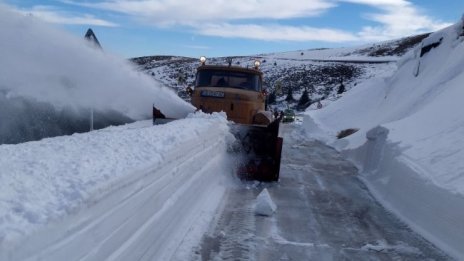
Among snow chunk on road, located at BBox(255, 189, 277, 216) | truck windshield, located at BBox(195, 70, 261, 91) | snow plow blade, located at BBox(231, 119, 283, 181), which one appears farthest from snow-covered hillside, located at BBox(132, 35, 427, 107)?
snow chunk on road, located at BBox(255, 189, 277, 216)

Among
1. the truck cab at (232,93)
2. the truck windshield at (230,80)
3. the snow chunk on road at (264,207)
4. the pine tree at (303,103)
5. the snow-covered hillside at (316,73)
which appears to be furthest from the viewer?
the snow-covered hillside at (316,73)

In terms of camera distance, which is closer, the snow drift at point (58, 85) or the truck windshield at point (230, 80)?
the snow drift at point (58, 85)

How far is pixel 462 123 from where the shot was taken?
28.7 feet

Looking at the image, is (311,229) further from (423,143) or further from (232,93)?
(232,93)

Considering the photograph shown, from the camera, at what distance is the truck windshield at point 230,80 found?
11695 millimetres

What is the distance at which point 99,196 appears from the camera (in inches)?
125

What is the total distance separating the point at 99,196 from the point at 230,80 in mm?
8711

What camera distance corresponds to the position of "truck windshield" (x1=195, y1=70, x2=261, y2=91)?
38.4ft

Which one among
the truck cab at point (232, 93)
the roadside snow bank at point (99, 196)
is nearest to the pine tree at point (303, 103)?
the truck cab at point (232, 93)

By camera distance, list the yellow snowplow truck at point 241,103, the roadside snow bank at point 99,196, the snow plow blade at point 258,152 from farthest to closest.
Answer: the yellow snowplow truck at point 241,103 < the snow plow blade at point 258,152 < the roadside snow bank at point 99,196

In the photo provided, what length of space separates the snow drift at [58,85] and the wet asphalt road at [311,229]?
11.6 feet

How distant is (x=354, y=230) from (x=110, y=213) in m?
3.81

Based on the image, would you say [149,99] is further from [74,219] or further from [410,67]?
[410,67]

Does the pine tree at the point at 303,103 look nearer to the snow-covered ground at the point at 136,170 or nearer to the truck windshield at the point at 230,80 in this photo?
the snow-covered ground at the point at 136,170
